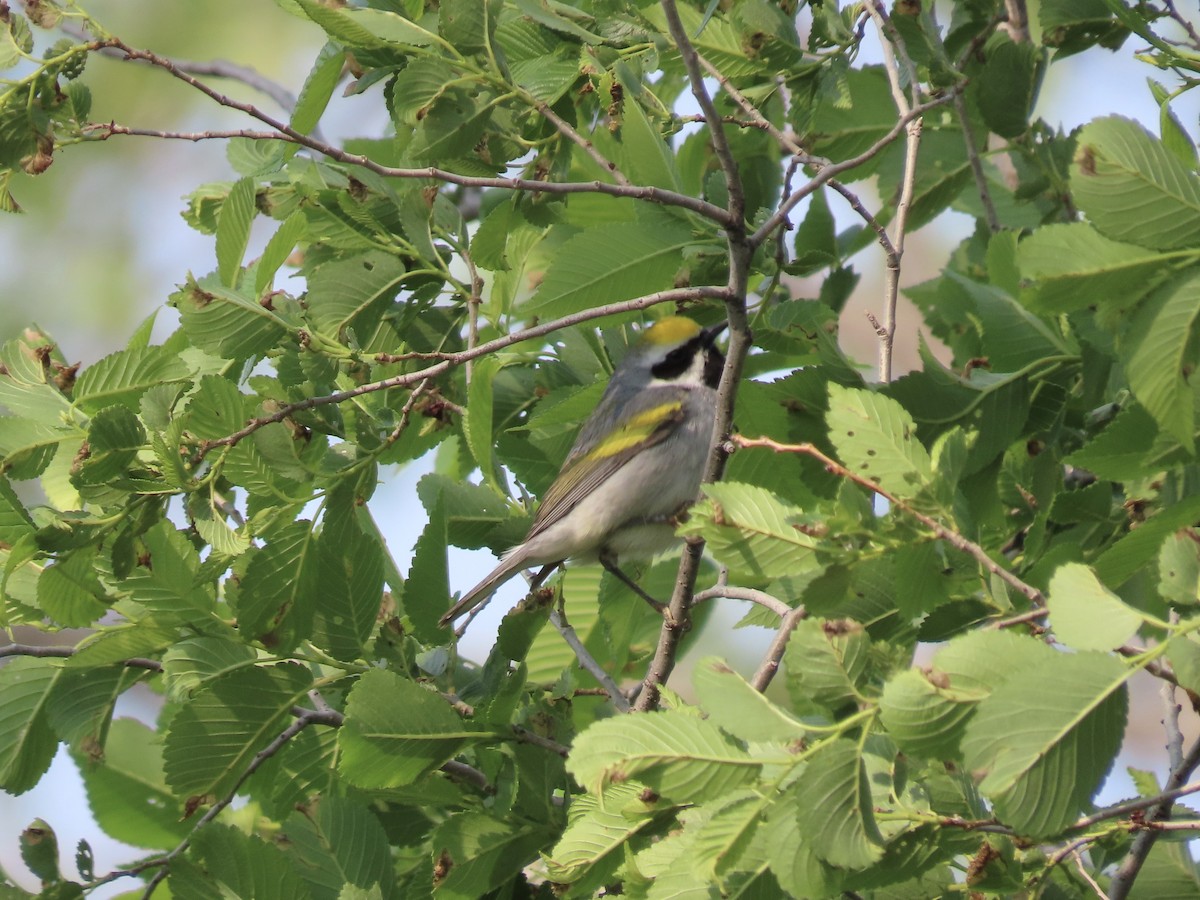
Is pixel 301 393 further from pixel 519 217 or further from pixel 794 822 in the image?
pixel 794 822

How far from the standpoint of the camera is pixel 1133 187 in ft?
6.38

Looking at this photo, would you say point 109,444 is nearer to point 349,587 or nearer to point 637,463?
point 349,587

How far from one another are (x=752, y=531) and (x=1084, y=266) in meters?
0.71

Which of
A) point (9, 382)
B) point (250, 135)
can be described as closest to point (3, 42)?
point (250, 135)

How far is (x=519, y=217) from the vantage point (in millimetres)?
3729

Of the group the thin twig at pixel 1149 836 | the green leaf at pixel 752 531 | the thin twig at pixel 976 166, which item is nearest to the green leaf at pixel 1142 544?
the thin twig at pixel 1149 836

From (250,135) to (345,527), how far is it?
95cm

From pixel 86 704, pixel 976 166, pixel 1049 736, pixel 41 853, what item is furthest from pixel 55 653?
pixel 976 166

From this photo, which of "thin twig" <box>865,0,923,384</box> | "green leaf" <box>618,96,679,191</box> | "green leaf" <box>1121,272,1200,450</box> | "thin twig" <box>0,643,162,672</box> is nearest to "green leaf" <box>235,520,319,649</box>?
"thin twig" <box>0,643,162,672</box>

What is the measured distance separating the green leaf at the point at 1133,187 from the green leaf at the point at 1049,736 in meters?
0.71

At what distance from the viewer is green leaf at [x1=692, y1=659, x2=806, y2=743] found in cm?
200

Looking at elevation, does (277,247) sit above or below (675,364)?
above

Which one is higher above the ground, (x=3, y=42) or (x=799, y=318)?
(x=3, y=42)

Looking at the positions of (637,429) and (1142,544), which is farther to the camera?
(637,429)
